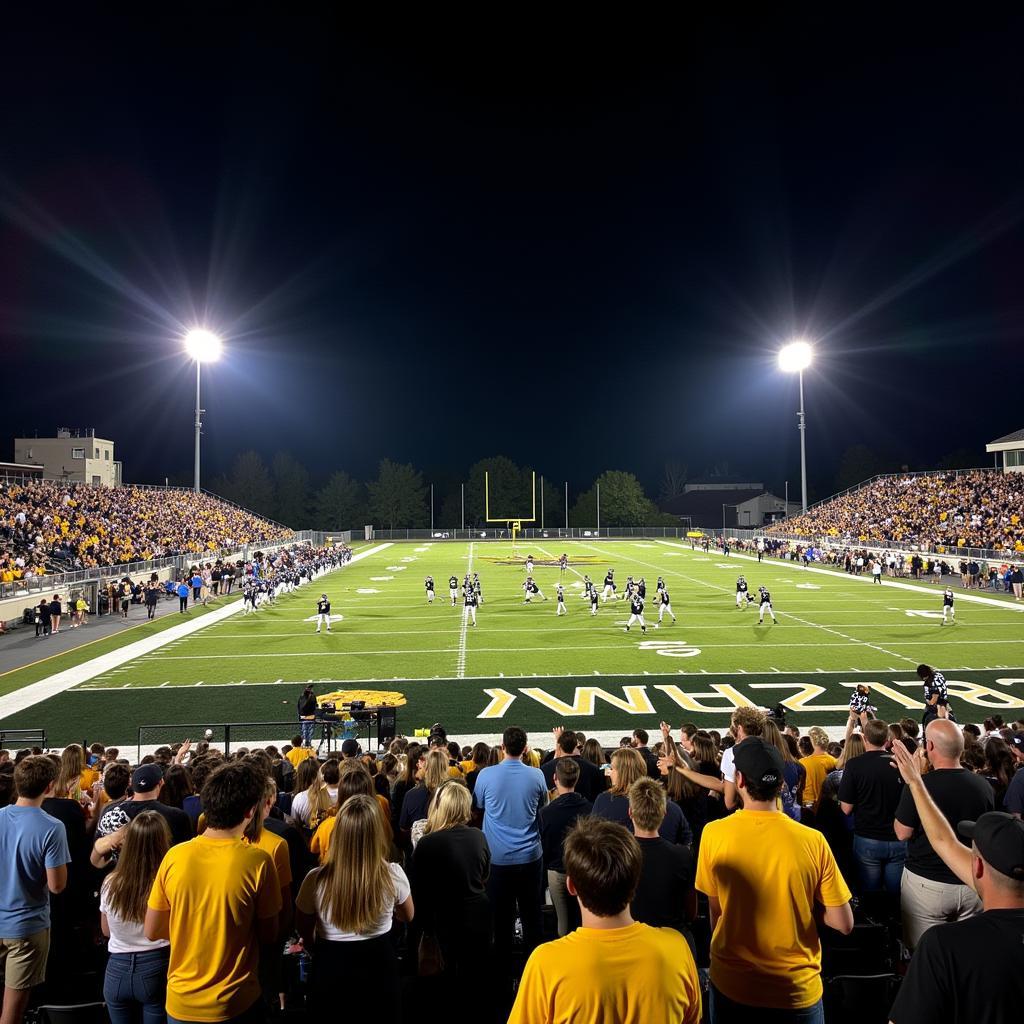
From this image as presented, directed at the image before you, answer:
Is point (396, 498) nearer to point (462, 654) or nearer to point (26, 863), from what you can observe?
point (462, 654)

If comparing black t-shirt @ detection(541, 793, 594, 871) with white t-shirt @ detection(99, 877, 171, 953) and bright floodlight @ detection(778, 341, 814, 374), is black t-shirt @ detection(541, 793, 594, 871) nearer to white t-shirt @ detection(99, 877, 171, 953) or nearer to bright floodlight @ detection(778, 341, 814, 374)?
white t-shirt @ detection(99, 877, 171, 953)

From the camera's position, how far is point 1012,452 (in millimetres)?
50031

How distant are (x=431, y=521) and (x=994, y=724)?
324 feet

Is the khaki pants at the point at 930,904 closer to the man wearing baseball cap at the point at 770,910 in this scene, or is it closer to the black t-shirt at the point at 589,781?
the man wearing baseball cap at the point at 770,910

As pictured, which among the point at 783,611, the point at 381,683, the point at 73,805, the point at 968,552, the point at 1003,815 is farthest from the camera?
the point at 968,552

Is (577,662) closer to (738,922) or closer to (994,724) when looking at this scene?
(994,724)

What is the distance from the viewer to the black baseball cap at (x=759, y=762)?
10.3 ft

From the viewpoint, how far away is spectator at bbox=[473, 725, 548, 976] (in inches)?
186

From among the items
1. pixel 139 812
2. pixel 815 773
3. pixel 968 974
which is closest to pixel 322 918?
pixel 139 812

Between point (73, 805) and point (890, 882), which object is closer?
point (73, 805)

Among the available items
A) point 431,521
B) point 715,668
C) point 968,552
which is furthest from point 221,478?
point 715,668

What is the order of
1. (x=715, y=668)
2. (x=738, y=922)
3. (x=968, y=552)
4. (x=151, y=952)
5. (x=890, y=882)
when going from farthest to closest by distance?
(x=968, y=552), (x=715, y=668), (x=890, y=882), (x=151, y=952), (x=738, y=922)

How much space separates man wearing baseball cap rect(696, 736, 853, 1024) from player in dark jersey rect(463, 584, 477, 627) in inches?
823

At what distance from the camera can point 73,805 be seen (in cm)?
472
